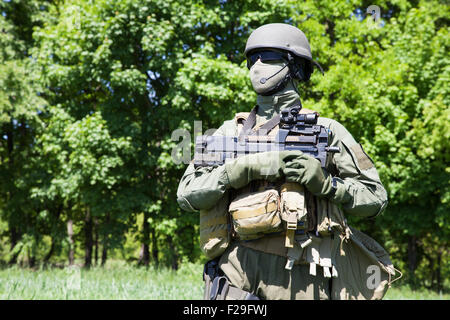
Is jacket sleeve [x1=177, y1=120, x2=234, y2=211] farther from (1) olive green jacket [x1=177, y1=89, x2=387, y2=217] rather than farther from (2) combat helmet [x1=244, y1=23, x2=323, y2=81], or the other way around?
(2) combat helmet [x1=244, y1=23, x2=323, y2=81]

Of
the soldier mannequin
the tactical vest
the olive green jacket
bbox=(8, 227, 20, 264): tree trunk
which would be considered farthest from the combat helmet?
bbox=(8, 227, 20, 264): tree trunk

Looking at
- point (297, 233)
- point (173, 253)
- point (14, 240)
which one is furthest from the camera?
point (14, 240)

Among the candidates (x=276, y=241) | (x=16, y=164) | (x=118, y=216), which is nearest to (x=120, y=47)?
(x=118, y=216)

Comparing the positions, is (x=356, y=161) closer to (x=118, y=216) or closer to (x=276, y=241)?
(x=276, y=241)

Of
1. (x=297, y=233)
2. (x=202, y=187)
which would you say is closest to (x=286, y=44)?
(x=202, y=187)

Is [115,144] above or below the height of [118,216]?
above

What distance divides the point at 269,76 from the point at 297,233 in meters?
0.92

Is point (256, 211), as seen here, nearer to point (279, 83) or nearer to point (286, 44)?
point (279, 83)

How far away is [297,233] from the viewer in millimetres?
2660

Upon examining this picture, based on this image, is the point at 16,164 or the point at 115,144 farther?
the point at 16,164
